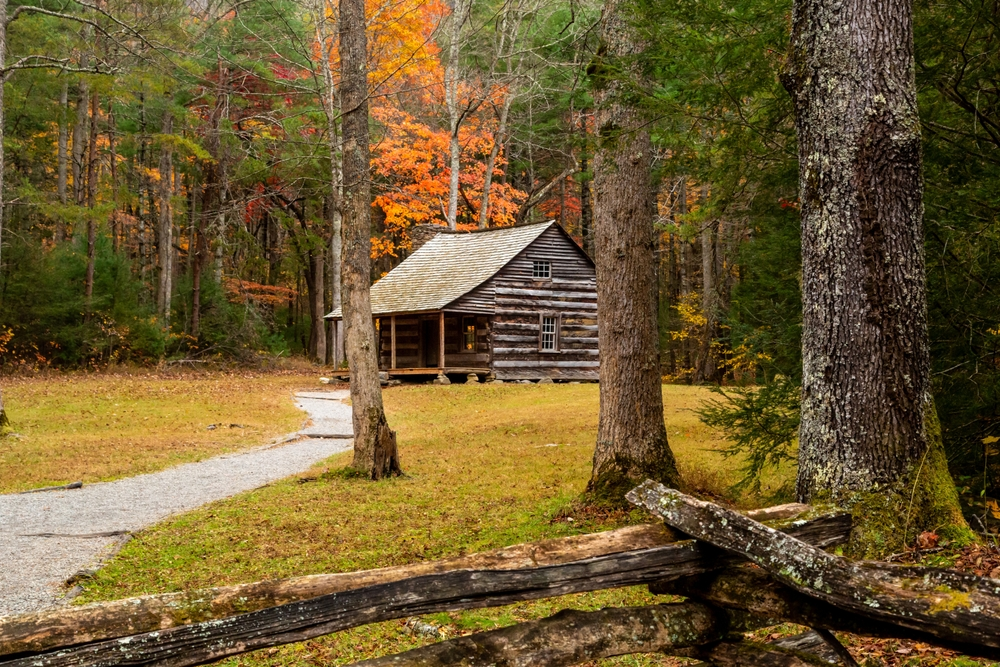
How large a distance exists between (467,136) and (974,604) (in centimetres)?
3970

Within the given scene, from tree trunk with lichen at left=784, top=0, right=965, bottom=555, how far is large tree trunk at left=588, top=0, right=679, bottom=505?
3815 mm

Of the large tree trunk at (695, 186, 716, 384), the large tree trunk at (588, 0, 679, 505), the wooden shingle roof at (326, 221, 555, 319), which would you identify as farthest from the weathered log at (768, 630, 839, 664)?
the wooden shingle roof at (326, 221, 555, 319)

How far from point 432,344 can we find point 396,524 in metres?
26.5

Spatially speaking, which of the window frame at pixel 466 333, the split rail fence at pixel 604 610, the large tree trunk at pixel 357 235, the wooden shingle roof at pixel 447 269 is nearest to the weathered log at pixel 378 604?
the split rail fence at pixel 604 610

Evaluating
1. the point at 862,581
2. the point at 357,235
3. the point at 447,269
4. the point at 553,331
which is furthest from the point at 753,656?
the point at 447,269

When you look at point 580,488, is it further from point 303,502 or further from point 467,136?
point 467,136

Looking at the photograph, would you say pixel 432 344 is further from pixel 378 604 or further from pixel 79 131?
pixel 378 604

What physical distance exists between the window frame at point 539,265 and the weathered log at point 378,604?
29553 mm

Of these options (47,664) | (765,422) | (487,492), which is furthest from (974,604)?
(487,492)

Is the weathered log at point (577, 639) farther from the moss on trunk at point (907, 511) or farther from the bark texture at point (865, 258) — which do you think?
the bark texture at point (865, 258)

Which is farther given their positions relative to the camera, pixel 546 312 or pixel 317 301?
pixel 317 301

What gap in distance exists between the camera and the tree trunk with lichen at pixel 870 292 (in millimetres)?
4797

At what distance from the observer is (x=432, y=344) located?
116 ft

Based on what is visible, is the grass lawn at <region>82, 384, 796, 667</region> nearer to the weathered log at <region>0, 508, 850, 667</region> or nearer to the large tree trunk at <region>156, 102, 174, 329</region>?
the weathered log at <region>0, 508, 850, 667</region>
